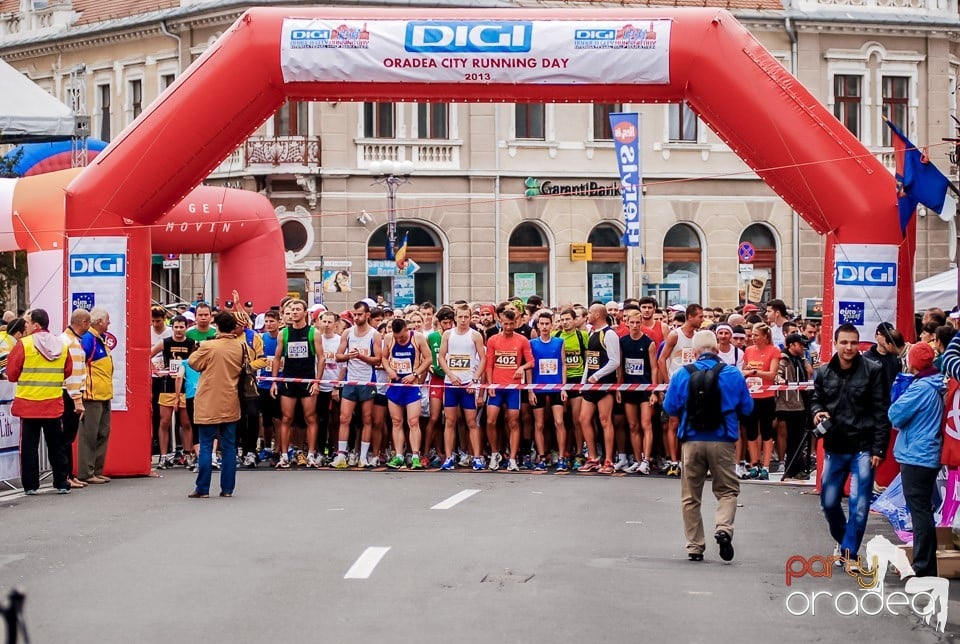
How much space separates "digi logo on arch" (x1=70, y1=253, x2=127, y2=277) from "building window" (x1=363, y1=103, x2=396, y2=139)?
2523 cm

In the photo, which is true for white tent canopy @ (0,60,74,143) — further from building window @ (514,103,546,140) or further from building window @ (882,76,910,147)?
building window @ (882,76,910,147)

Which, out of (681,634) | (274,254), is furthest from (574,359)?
(274,254)

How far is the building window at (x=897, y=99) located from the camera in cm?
4706

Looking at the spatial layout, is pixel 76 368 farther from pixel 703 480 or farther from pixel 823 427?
Answer: pixel 823 427

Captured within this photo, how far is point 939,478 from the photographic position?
1219cm

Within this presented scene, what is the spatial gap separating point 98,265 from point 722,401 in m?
8.29

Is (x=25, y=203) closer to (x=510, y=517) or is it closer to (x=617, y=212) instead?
(x=510, y=517)

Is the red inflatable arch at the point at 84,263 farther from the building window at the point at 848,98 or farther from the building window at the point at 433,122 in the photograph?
the building window at the point at 848,98

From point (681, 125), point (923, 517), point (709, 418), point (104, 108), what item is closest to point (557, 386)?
point (709, 418)

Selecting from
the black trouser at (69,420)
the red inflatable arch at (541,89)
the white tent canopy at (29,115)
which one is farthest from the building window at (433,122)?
the black trouser at (69,420)

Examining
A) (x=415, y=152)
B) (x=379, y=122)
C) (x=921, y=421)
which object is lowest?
(x=921, y=421)

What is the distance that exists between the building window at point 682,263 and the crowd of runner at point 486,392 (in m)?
24.8

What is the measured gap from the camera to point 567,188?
43.9 m

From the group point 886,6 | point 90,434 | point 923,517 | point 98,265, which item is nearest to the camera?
point 923,517
